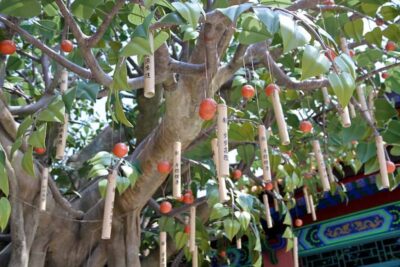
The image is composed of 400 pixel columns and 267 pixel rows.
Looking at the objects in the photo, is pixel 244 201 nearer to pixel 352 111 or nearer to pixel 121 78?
pixel 352 111

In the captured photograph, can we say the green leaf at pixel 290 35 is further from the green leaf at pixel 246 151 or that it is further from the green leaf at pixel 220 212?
the green leaf at pixel 246 151

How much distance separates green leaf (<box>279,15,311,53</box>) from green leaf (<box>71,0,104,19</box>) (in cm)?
50

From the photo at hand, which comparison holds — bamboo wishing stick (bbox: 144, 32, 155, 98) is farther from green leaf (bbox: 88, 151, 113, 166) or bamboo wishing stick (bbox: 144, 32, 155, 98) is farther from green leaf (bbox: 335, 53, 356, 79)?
green leaf (bbox: 88, 151, 113, 166)

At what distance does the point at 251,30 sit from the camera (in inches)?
43.4

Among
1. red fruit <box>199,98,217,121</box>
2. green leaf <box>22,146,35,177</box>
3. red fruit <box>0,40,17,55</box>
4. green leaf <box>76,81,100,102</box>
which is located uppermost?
red fruit <box>0,40,17,55</box>

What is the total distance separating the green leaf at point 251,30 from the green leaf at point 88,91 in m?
0.54

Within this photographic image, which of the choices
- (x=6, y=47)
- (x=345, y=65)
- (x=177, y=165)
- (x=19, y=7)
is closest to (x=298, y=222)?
(x=177, y=165)

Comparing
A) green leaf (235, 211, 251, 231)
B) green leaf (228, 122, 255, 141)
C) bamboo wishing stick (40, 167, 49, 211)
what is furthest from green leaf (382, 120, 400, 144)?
bamboo wishing stick (40, 167, 49, 211)

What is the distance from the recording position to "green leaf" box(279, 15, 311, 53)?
920 millimetres

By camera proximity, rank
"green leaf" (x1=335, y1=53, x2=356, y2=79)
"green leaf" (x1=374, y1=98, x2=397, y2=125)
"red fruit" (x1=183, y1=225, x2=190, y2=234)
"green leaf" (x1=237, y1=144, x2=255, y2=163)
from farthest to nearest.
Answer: "green leaf" (x1=237, y1=144, x2=255, y2=163) → "red fruit" (x1=183, y1=225, x2=190, y2=234) → "green leaf" (x1=374, y1=98, x2=397, y2=125) → "green leaf" (x1=335, y1=53, x2=356, y2=79)

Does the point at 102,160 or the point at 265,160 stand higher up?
the point at 102,160

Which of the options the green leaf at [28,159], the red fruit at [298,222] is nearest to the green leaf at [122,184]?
the green leaf at [28,159]

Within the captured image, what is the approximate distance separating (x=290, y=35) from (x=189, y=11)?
201mm

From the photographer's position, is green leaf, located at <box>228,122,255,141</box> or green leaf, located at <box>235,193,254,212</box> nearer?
green leaf, located at <box>228,122,255,141</box>
